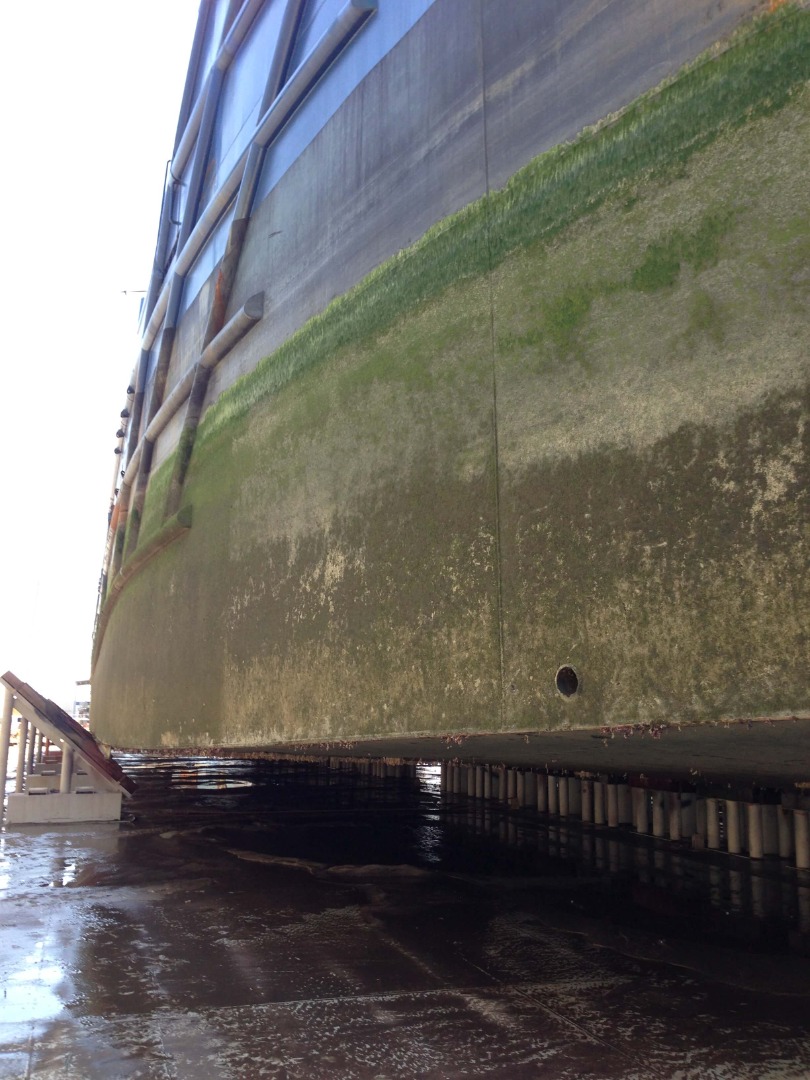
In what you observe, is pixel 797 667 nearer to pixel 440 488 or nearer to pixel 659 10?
pixel 440 488

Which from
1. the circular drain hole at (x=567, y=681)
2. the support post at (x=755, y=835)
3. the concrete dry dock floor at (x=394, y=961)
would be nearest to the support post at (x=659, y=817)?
the concrete dry dock floor at (x=394, y=961)

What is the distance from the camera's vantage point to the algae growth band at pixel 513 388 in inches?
131

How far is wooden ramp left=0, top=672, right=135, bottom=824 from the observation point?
11.9 meters

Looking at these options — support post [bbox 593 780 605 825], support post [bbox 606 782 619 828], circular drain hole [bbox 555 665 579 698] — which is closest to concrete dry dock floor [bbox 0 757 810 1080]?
circular drain hole [bbox 555 665 579 698]

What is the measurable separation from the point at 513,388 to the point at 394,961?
11.7 ft

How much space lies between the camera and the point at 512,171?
4797 millimetres

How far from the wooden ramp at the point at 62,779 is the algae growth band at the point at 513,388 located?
4.66 m

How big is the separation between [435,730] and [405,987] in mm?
1614

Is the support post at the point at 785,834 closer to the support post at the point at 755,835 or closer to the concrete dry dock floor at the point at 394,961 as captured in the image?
the support post at the point at 755,835

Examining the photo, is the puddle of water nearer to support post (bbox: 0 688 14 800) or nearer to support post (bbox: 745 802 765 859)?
support post (bbox: 0 688 14 800)

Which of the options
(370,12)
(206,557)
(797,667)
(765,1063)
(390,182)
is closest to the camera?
(797,667)

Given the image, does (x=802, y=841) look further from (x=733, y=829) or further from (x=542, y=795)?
(x=542, y=795)

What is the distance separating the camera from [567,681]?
12.5ft

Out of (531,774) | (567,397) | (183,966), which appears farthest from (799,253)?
(531,774)
